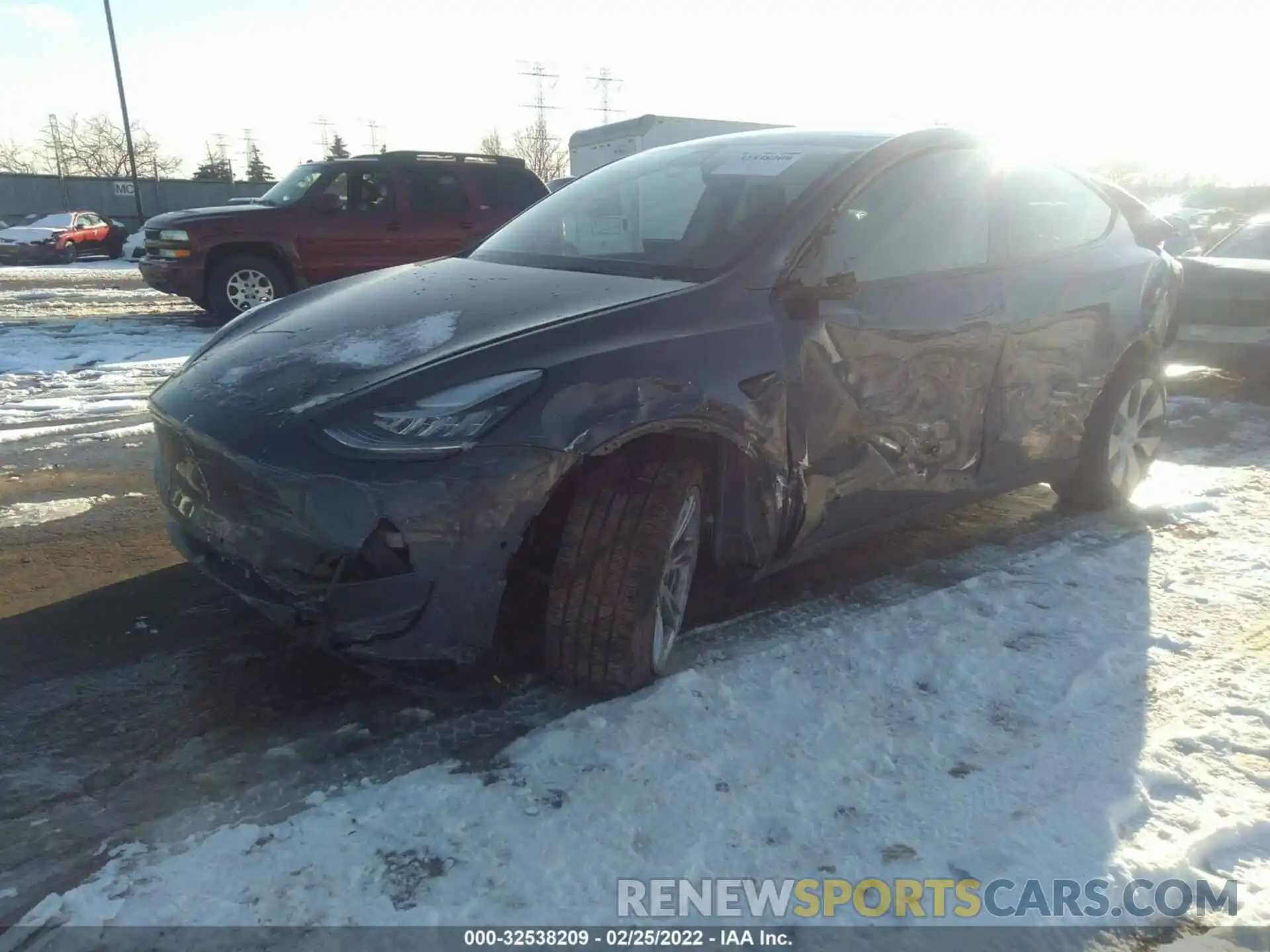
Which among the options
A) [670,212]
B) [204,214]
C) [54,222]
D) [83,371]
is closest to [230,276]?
[204,214]

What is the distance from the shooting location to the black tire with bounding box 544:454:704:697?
8.32 feet

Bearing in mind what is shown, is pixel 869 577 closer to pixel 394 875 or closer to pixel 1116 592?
pixel 1116 592

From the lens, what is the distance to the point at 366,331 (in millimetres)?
2766

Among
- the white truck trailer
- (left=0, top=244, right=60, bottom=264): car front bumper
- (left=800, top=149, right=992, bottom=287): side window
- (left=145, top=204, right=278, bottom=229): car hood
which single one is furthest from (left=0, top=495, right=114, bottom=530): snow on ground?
(left=0, top=244, right=60, bottom=264): car front bumper

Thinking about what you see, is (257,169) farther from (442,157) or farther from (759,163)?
(759,163)

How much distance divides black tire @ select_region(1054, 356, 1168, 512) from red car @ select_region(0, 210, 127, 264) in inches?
1037

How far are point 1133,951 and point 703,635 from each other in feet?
4.93

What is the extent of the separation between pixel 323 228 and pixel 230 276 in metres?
1.10

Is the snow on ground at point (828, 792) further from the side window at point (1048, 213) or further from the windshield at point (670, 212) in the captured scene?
the side window at point (1048, 213)

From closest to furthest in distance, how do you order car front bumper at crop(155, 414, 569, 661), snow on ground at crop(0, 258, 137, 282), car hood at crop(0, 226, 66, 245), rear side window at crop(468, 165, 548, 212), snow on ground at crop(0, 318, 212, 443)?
car front bumper at crop(155, 414, 569, 661) → snow on ground at crop(0, 318, 212, 443) → rear side window at crop(468, 165, 548, 212) → snow on ground at crop(0, 258, 137, 282) → car hood at crop(0, 226, 66, 245)

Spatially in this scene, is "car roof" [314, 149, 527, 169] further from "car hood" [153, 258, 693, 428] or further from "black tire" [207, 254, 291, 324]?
"car hood" [153, 258, 693, 428]

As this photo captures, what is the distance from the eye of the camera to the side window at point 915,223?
10.2 ft

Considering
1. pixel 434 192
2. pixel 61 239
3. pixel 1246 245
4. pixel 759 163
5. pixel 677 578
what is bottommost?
pixel 61 239

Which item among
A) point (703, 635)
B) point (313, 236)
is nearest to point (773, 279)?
point (703, 635)
